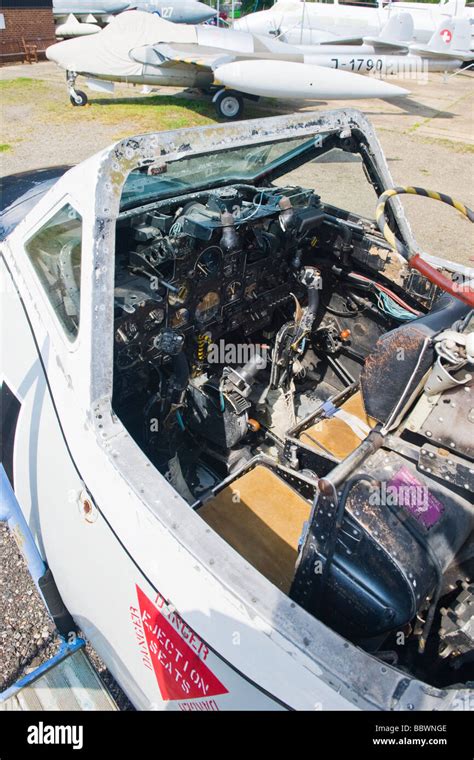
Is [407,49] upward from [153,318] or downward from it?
upward

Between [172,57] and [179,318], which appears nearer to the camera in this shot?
[179,318]

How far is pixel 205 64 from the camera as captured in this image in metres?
11.0

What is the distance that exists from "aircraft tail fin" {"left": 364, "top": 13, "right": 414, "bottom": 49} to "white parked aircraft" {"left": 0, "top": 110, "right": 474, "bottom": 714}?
14.7 m

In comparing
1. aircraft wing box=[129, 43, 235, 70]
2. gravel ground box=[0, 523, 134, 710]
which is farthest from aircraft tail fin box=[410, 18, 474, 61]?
gravel ground box=[0, 523, 134, 710]

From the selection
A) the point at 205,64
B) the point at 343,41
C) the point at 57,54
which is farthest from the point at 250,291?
the point at 343,41

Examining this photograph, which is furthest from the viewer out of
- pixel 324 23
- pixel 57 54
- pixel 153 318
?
pixel 324 23

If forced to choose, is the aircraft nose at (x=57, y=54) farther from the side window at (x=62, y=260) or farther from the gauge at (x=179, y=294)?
the side window at (x=62, y=260)

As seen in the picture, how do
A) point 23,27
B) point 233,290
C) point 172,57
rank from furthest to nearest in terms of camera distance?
point 23,27 < point 172,57 < point 233,290

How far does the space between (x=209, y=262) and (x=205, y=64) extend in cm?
1041

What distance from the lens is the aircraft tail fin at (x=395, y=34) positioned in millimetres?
14742

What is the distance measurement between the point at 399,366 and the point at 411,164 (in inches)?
362

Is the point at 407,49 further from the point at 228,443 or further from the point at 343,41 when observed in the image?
the point at 228,443
